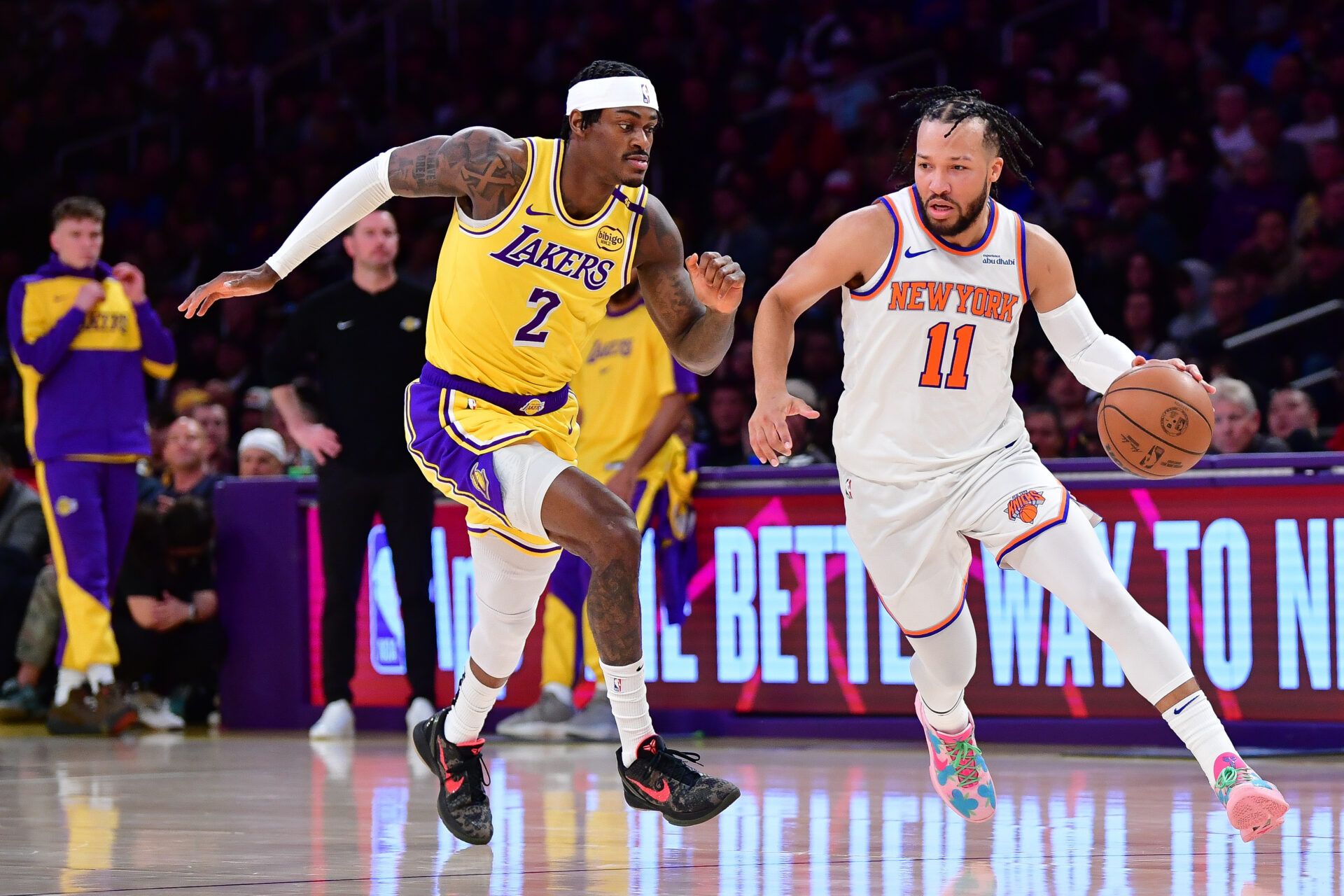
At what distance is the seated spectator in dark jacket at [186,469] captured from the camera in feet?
33.4

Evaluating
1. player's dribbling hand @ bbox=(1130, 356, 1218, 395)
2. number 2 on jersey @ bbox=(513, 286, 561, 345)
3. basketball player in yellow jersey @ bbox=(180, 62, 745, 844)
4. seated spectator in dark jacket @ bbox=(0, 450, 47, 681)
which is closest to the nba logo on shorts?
seated spectator in dark jacket @ bbox=(0, 450, 47, 681)

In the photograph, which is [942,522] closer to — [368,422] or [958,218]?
[958,218]

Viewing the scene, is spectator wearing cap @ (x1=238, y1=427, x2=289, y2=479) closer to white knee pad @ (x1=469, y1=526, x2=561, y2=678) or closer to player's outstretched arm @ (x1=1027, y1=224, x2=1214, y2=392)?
white knee pad @ (x1=469, y1=526, x2=561, y2=678)

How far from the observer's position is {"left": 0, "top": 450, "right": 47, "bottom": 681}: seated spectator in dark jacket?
10.4m

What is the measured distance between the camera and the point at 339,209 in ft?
18.4

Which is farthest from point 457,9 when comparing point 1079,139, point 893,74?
point 1079,139

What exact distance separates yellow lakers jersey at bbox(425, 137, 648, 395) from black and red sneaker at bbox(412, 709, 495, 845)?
111 cm

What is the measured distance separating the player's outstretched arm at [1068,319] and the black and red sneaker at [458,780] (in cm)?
216

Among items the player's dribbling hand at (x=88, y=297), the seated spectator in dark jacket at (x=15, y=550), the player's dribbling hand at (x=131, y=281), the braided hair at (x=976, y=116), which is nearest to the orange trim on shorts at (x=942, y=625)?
the braided hair at (x=976, y=116)

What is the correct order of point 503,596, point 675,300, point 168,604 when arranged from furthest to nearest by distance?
point 168,604
point 675,300
point 503,596

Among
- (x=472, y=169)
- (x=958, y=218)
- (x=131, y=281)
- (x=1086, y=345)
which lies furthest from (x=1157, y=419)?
(x=131, y=281)

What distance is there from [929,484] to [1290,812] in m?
1.61

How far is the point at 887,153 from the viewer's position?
13016 mm

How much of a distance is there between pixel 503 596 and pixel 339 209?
4.18 feet
